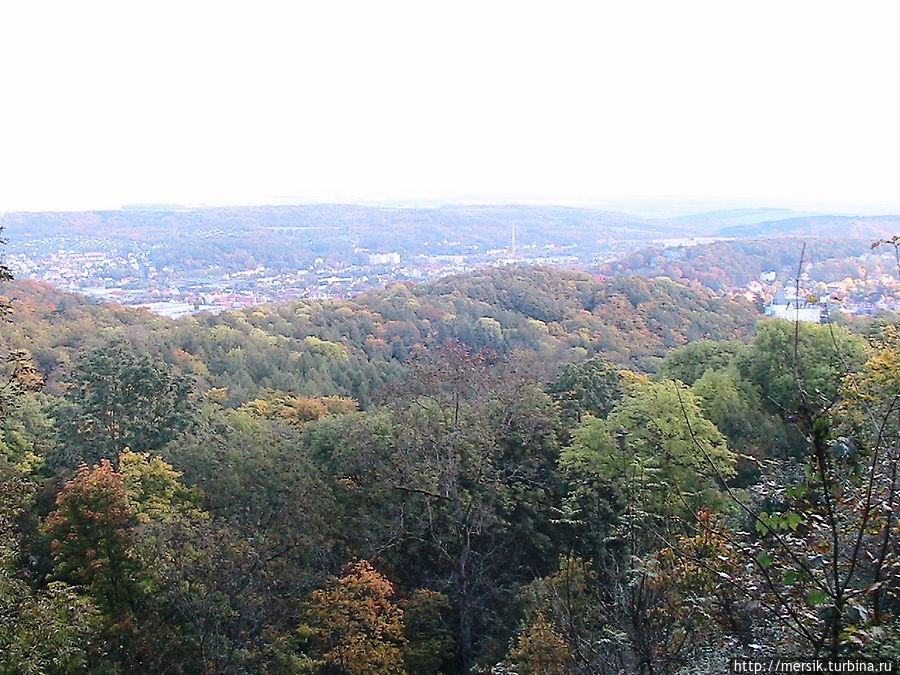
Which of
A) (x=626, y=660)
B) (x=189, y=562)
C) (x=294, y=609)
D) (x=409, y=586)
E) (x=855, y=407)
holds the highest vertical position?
(x=855, y=407)

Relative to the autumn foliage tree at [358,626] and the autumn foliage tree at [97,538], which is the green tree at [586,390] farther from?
the autumn foliage tree at [97,538]

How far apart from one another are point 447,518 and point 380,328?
2967 centimetres

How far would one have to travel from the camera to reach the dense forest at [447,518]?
5086 millimetres

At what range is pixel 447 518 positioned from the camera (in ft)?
42.9

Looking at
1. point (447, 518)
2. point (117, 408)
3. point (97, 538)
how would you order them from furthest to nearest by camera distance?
point (117, 408) → point (447, 518) → point (97, 538)

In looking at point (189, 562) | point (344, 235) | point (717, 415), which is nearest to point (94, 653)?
point (189, 562)

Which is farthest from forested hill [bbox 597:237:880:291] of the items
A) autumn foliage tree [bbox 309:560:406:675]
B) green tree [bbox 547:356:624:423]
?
autumn foliage tree [bbox 309:560:406:675]

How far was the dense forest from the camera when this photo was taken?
16.7 feet

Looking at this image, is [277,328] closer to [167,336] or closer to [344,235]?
[167,336]

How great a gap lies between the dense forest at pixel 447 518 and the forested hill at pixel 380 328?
34.2ft

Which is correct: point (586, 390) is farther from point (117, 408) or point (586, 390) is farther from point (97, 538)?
point (97, 538)

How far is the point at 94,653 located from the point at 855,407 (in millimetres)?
9918

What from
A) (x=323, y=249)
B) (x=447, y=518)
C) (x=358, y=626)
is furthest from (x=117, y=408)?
(x=323, y=249)

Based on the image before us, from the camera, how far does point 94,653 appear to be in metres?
8.89
